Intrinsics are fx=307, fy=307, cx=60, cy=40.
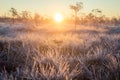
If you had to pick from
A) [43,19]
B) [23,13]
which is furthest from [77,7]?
[43,19]

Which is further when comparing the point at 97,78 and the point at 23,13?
the point at 23,13

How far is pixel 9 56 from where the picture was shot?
8203mm

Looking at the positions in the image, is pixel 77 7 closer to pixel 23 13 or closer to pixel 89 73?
pixel 89 73

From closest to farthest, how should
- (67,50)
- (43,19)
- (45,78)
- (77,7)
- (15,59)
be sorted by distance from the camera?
(45,78), (15,59), (67,50), (77,7), (43,19)

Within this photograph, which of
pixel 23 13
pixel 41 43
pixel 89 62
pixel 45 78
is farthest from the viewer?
pixel 23 13

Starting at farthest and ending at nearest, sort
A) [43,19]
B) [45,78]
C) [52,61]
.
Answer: [43,19]
[52,61]
[45,78]

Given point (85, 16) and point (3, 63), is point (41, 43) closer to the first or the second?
point (3, 63)

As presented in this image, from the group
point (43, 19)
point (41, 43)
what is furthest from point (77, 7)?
point (43, 19)

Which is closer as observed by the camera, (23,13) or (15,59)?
(15,59)

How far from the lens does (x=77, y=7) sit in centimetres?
3609

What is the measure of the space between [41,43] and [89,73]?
527 cm

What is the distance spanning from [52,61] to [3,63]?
5.32 ft

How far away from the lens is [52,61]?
679cm

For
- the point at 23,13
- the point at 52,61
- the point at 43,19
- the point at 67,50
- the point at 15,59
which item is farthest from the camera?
the point at 43,19
